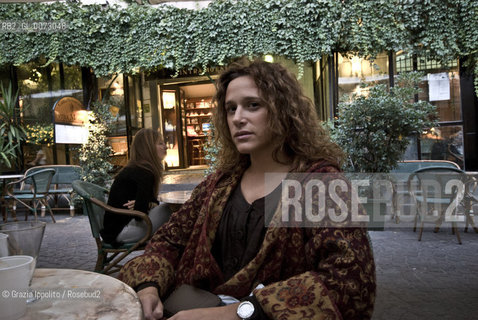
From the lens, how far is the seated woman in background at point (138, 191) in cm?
317

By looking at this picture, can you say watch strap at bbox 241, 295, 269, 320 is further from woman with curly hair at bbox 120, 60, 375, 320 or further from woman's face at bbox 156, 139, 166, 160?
woman's face at bbox 156, 139, 166, 160

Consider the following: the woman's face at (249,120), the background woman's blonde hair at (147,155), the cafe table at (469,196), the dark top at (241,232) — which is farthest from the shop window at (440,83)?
the dark top at (241,232)

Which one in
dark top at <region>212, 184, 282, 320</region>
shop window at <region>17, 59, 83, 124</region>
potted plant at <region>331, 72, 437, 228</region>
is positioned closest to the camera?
dark top at <region>212, 184, 282, 320</region>

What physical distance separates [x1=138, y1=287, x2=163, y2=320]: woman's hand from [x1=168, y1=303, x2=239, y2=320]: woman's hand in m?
0.13

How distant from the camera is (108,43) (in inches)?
333

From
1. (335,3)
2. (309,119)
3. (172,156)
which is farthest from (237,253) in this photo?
(172,156)

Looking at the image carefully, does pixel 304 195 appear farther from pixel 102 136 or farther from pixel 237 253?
pixel 102 136

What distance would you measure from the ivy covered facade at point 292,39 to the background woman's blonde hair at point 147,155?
4.99m

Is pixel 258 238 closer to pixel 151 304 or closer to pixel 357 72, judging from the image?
pixel 151 304

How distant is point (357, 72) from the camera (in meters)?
8.54

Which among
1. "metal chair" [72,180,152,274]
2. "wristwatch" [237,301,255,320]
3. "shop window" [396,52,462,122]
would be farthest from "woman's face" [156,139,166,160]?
"shop window" [396,52,462,122]

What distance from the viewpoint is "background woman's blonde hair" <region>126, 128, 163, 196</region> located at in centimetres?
343

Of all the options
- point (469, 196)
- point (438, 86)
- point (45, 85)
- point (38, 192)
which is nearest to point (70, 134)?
point (45, 85)

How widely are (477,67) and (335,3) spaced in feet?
10.3
